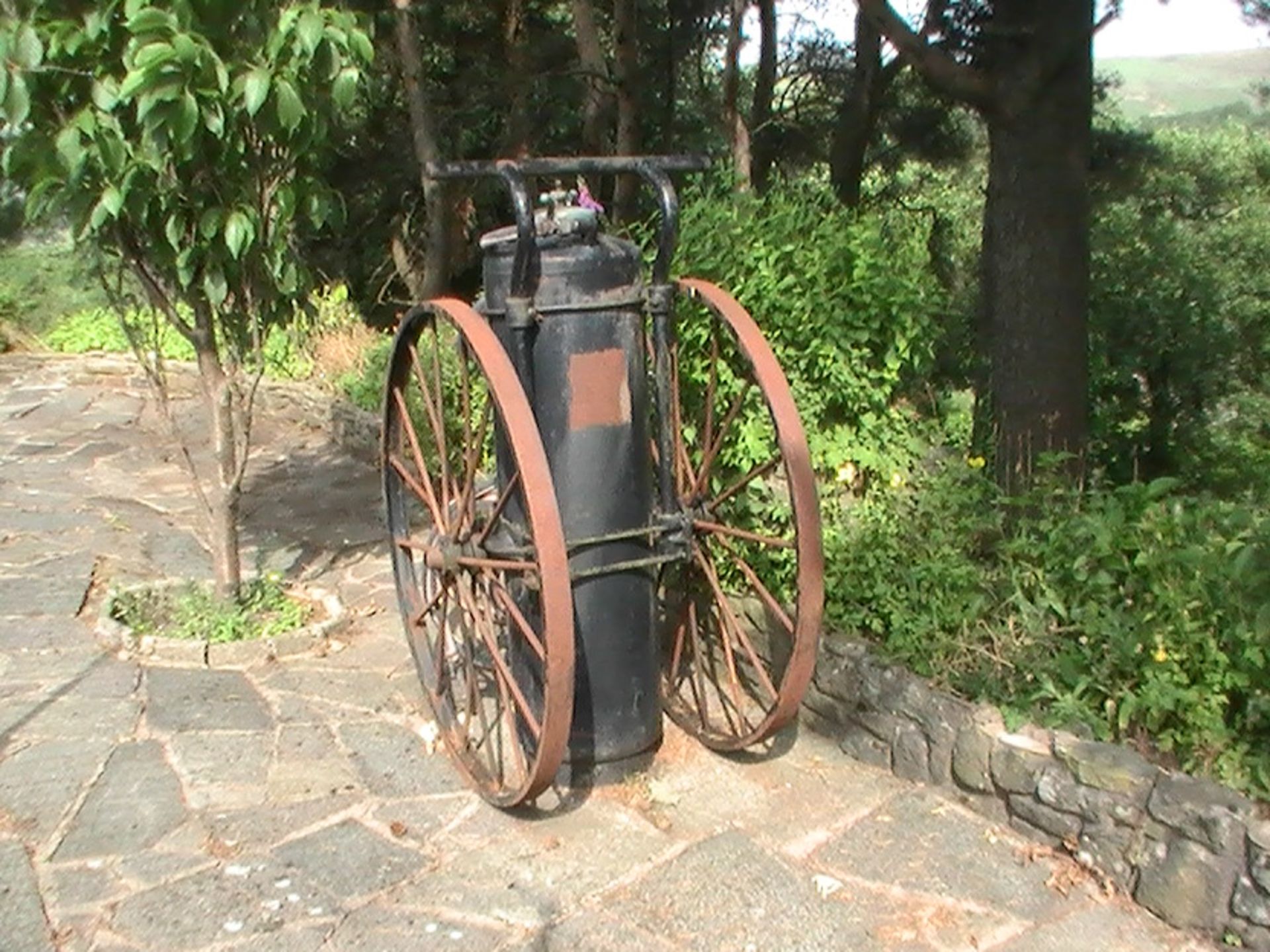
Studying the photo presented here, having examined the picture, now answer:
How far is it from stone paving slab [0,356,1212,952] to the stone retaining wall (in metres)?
0.08

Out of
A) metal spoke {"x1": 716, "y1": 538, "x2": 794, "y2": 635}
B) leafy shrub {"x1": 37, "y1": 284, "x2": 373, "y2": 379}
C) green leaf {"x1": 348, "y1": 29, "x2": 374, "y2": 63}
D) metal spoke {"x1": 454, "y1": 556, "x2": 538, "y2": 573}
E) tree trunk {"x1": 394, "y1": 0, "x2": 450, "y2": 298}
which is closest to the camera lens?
metal spoke {"x1": 454, "y1": 556, "x2": 538, "y2": 573}

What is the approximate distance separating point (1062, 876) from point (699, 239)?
2.62 metres

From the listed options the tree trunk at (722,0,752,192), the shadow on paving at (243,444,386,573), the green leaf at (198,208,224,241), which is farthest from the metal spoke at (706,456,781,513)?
the tree trunk at (722,0,752,192)

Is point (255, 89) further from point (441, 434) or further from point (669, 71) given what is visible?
point (669, 71)

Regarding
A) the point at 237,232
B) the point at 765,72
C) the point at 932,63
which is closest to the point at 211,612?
the point at 237,232

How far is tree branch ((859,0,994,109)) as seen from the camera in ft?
15.0

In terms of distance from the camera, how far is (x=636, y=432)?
3.68 metres

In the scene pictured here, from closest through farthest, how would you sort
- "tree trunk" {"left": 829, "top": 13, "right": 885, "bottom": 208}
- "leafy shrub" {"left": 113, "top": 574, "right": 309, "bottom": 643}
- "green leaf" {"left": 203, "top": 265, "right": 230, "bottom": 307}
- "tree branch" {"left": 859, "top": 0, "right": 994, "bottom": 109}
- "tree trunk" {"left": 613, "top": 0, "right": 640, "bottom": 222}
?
"tree branch" {"left": 859, "top": 0, "right": 994, "bottom": 109}, "green leaf" {"left": 203, "top": 265, "right": 230, "bottom": 307}, "leafy shrub" {"left": 113, "top": 574, "right": 309, "bottom": 643}, "tree trunk" {"left": 613, "top": 0, "right": 640, "bottom": 222}, "tree trunk" {"left": 829, "top": 13, "right": 885, "bottom": 208}

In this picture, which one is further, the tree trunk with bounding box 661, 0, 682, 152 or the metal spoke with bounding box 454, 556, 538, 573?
the tree trunk with bounding box 661, 0, 682, 152

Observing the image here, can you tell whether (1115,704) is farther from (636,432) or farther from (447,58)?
A: (447,58)

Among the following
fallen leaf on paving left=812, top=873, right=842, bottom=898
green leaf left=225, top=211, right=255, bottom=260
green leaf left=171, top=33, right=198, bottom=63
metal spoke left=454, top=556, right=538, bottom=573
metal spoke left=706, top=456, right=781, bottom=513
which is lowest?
fallen leaf on paving left=812, top=873, right=842, bottom=898

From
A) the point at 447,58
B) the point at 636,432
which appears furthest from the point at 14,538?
the point at 447,58

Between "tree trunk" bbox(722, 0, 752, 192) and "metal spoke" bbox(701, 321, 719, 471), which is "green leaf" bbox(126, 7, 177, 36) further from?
"tree trunk" bbox(722, 0, 752, 192)

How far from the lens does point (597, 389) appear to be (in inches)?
141
